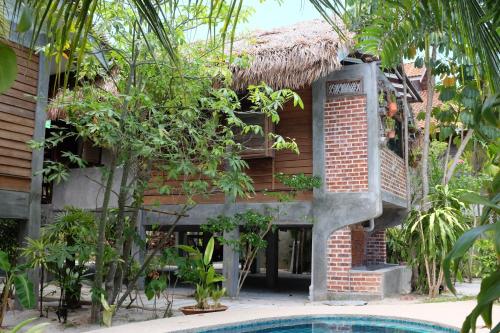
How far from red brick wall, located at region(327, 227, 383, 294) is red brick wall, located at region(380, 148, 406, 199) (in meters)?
1.07

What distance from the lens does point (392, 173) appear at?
8.75 meters

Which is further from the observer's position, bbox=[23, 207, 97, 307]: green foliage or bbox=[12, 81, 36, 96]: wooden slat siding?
bbox=[12, 81, 36, 96]: wooden slat siding

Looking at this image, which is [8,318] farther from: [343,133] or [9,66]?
[9,66]

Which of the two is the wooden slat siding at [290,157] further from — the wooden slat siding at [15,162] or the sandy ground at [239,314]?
the wooden slat siding at [15,162]

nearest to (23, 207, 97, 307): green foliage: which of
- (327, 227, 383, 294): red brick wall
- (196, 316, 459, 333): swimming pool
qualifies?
(196, 316, 459, 333): swimming pool

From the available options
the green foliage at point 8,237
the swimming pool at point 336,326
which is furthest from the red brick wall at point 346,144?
the green foliage at point 8,237

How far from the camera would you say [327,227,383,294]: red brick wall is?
7633 millimetres

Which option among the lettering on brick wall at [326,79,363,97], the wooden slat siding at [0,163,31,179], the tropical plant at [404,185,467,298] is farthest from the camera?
the lettering on brick wall at [326,79,363,97]

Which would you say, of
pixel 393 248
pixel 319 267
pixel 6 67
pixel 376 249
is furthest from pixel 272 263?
pixel 6 67

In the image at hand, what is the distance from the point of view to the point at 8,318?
18.9 ft

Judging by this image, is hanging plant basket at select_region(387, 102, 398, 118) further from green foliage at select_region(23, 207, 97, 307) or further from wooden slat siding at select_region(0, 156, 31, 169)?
wooden slat siding at select_region(0, 156, 31, 169)

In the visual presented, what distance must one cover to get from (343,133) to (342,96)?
574 millimetres

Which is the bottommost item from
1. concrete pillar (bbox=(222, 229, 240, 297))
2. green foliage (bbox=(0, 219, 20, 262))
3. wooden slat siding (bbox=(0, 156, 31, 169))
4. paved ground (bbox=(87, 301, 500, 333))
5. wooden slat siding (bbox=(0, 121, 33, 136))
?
paved ground (bbox=(87, 301, 500, 333))

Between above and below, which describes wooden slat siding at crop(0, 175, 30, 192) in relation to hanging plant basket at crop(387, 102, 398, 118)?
→ below
